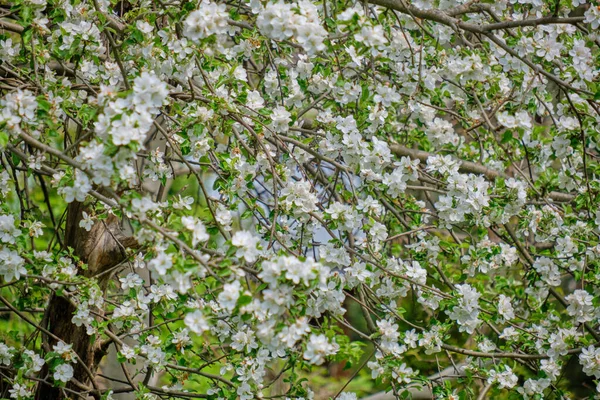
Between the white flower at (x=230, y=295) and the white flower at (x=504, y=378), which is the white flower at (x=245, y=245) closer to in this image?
the white flower at (x=230, y=295)

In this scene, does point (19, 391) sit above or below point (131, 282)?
below

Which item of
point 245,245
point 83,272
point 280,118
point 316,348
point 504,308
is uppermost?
point 280,118

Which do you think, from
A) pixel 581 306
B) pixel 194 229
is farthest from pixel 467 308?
pixel 194 229

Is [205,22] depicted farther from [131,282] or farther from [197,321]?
[131,282]

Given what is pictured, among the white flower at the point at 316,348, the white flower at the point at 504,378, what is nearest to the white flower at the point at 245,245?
the white flower at the point at 316,348

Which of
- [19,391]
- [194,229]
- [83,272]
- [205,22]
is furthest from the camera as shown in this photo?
[83,272]

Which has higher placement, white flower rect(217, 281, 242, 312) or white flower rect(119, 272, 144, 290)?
white flower rect(119, 272, 144, 290)

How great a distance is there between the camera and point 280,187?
8.29ft

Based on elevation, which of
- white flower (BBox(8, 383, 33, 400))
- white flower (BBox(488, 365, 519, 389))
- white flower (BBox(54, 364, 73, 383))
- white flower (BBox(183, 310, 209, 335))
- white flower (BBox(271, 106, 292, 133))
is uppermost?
white flower (BBox(271, 106, 292, 133))

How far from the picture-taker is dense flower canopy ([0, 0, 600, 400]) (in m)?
1.80

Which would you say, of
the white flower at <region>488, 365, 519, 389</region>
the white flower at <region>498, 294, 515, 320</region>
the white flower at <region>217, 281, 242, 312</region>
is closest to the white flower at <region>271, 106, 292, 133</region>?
the white flower at <region>217, 281, 242, 312</region>

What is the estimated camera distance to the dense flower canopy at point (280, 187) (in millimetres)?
1802

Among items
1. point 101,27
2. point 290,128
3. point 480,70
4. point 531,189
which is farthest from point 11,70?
point 531,189

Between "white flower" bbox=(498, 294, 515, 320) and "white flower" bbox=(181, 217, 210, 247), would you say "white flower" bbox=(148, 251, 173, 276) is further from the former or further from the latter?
"white flower" bbox=(498, 294, 515, 320)
